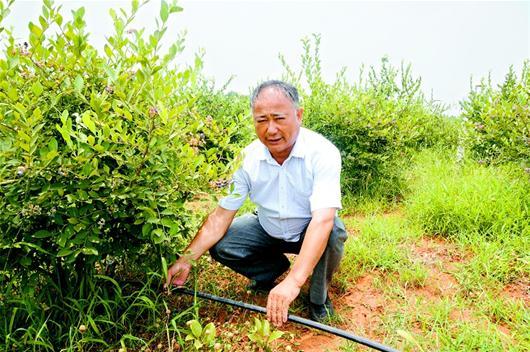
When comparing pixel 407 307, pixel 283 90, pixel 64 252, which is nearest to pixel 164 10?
pixel 283 90

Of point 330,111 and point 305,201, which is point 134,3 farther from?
point 330,111

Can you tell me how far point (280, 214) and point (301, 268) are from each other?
0.51 metres

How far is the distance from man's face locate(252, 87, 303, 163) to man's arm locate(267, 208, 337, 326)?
0.46 meters

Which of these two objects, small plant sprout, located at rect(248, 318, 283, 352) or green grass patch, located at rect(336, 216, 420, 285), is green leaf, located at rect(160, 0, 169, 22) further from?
green grass patch, located at rect(336, 216, 420, 285)

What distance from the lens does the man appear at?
7.86ft

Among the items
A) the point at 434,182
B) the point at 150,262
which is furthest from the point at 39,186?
the point at 434,182

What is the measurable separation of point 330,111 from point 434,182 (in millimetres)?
1283

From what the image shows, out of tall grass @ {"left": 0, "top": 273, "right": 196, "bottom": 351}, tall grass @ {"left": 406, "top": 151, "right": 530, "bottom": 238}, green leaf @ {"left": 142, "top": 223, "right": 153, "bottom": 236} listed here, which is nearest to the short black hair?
green leaf @ {"left": 142, "top": 223, "right": 153, "bottom": 236}

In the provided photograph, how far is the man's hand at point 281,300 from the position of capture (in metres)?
2.16

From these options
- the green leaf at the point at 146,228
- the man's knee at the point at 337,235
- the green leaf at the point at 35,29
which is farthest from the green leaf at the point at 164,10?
the man's knee at the point at 337,235

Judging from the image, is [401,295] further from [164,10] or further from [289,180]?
A: [164,10]

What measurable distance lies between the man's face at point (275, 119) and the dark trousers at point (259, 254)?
61cm

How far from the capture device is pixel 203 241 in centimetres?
270

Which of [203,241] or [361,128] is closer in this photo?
[203,241]
